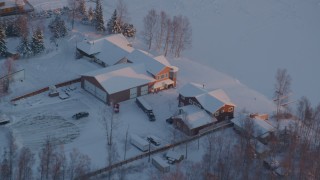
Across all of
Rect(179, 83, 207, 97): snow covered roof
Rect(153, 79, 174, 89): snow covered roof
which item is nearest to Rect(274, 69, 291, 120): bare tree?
Rect(179, 83, 207, 97): snow covered roof

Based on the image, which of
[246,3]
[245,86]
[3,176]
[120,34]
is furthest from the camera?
[246,3]

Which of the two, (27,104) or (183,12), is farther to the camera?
(183,12)

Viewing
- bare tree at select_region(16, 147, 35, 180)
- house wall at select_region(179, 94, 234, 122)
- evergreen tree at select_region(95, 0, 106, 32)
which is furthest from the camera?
evergreen tree at select_region(95, 0, 106, 32)

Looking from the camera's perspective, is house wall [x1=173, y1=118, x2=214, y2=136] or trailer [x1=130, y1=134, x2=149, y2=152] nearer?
trailer [x1=130, y1=134, x2=149, y2=152]

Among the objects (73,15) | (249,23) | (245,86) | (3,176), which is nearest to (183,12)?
(249,23)

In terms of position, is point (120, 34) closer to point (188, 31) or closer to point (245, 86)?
point (188, 31)

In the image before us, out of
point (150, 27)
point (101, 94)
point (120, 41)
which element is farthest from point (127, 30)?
point (101, 94)

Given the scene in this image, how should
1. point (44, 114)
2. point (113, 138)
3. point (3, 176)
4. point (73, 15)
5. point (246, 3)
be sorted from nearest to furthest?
point (3, 176) < point (113, 138) < point (44, 114) < point (73, 15) < point (246, 3)

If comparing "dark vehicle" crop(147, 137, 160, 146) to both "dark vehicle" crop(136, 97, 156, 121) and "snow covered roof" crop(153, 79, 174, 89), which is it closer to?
"dark vehicle" crop(136, 97, 156, 121)
